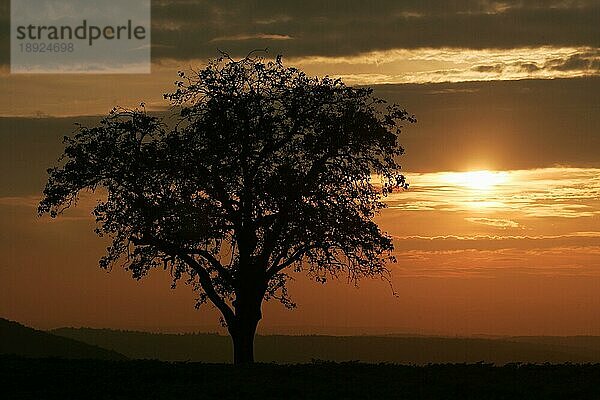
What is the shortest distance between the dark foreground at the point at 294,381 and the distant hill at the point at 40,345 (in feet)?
98.9

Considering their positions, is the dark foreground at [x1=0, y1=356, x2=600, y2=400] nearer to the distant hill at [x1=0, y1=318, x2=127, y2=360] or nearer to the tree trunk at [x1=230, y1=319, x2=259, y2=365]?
the tree trunk at [x1=230, y1=319, x2=259, y2=365]

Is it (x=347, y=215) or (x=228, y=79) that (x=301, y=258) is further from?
(x=228, y=79)

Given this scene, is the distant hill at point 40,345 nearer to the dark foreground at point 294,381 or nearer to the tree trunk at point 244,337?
the tree trunk at point 244,337

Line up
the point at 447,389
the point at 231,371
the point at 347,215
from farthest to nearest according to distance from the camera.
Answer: the point at 347,215 < the point at 231,371 < the point at 447,389

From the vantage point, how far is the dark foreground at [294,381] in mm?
35219

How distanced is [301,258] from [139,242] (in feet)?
26.3

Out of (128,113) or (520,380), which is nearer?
(520,380)

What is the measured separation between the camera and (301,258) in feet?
162

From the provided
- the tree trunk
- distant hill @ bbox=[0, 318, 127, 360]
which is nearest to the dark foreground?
the tree trunk

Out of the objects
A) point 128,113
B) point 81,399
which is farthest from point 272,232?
point 81,399

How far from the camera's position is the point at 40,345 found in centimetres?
7494

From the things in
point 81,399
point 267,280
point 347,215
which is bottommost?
point 81,399

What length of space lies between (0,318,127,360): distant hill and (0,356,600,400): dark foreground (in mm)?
30148

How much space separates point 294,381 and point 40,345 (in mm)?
42006
